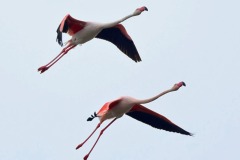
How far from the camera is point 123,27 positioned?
132 ft

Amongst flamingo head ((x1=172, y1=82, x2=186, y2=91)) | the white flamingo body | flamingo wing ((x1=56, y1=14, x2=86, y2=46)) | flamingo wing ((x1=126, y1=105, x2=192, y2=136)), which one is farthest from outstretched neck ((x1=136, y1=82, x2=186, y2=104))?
flamingo wing ((x1=56, y1=14, x2=86, y2=46))

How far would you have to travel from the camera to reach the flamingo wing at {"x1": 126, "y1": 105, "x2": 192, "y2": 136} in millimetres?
38688

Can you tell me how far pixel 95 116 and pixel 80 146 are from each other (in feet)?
4.37

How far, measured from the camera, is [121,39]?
4034 centimetres

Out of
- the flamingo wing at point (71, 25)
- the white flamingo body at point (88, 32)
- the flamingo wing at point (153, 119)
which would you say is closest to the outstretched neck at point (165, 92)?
the flamingo wing at point (153, 119)

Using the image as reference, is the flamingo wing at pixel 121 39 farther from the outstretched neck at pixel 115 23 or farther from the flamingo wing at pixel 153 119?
the flamingo wing at pixel 153 119

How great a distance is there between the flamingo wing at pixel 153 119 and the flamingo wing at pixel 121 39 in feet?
6.95

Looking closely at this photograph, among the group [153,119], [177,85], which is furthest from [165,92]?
[153,119]

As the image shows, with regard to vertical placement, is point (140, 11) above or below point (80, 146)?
above

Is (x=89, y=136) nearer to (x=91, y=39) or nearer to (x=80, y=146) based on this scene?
(x=80, y=146)

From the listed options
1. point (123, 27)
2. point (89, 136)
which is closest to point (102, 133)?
point (89, 136)

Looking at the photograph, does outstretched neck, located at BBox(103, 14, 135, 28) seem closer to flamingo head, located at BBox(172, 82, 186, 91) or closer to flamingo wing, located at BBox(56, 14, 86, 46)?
flamingo wing, located at BBox(56, 14, 86, 46)

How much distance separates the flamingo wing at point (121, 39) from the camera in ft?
132

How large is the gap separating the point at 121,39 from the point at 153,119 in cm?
291
